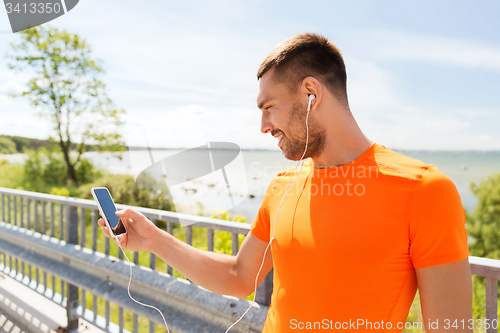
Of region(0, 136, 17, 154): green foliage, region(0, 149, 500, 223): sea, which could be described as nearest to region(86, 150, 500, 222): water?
region(0, 149, 500, 223): sea

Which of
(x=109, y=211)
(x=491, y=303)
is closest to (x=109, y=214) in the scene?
(x=109, y=211)

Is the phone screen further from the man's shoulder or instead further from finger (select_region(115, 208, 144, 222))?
the man's shoulder

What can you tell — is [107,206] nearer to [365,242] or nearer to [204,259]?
[204,259]

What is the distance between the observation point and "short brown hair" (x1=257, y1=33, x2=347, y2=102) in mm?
1307

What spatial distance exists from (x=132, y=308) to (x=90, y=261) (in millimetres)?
758

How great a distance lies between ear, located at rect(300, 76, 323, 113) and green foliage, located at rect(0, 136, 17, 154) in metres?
21.5

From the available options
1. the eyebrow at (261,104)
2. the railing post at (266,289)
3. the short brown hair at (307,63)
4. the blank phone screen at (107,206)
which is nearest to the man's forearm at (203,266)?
the blank phone screen at (107,206)

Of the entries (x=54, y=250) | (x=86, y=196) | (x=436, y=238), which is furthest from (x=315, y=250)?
(x=86, y=196)

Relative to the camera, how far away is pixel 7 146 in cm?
1872

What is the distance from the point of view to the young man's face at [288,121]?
130 cm

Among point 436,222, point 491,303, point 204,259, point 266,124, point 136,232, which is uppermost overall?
point 266,124

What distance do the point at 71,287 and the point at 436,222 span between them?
11.4ft

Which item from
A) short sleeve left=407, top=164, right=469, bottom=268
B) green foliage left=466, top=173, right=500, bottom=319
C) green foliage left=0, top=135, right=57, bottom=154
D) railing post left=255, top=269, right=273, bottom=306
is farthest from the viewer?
green foliage left=0, top=135, right=57, bottom=154

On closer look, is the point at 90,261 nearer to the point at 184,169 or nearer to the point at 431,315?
the point at 184,169
